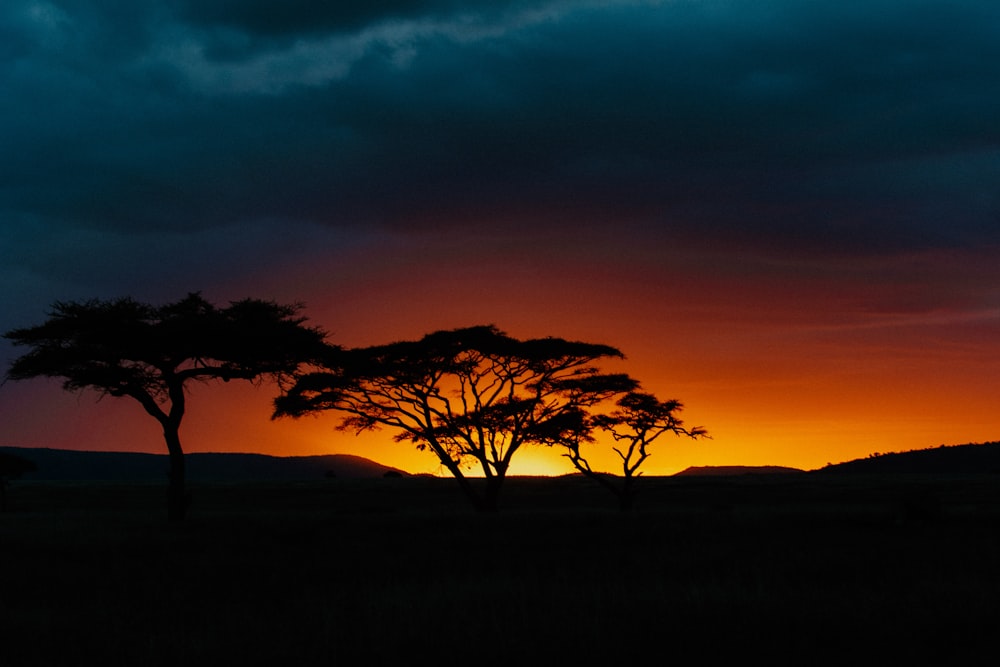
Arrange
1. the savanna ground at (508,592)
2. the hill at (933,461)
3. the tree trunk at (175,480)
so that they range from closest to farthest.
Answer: the savanna ground at (508,592) → the tree trunk at (175,480) → the hill at (933,461)

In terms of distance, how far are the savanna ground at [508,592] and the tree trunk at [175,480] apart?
553 centimetres

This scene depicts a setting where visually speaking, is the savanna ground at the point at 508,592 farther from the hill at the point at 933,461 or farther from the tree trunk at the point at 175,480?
the hill at the point at 933,461

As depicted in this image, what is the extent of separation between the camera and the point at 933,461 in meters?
187

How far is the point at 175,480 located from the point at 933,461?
17421 cm

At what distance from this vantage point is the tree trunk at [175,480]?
3978 cm

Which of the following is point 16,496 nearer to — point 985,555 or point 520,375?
point 520,375

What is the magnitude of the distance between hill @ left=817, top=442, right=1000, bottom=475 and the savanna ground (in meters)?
160

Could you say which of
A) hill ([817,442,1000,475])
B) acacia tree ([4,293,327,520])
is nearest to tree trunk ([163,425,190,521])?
acacia tree ([4,293,327,520])

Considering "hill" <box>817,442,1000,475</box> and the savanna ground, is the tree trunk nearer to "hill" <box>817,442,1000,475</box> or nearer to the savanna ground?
the savanna ground

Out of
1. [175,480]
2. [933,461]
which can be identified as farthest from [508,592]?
[933,461]

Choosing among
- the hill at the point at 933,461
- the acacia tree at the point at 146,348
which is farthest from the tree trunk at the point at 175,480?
the hill at the point at 933,461

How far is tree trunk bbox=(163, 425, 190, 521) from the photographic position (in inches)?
1566

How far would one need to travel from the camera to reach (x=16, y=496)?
8906 centimetres

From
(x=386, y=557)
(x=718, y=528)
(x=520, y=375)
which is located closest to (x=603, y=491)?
(x=520, y=375)
